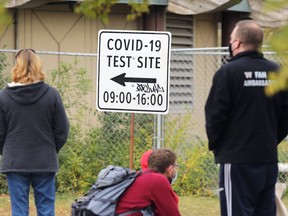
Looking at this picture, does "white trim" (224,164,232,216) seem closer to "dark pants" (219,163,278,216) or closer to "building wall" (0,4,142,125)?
"dark pants" (219,163,278,216)

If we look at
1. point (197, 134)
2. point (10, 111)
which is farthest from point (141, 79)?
point (197, 134)

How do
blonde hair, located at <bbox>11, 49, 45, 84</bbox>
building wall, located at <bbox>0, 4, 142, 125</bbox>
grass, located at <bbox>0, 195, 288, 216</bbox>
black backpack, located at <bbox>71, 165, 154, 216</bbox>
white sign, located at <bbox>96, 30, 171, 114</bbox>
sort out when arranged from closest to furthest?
black backpack, located at <bbox>71, 165, 154, 216</bbox>, blonde hair, located at <bbox>11, 49, 45, 84</bbox>, white sign, located at <bbox>96, 30, 171, 114</bbox>, grass, located at <bbox>0, 195, 288, 216</bbox>, building wall, located at <bbox>0, 4, 142, 125</bbox>

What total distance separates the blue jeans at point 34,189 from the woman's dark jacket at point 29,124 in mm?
114

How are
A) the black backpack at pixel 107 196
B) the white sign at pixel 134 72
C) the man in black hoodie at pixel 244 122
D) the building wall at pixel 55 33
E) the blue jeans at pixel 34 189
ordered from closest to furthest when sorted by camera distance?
the man in black hoodie at pixel 244 122 < the black backpack at pixel 107 196 < the blue jeans at pixel 34 189 < the white sign at pixel 134 72 < the building wall at pixel 55 33

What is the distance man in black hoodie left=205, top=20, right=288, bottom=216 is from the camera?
230 inches

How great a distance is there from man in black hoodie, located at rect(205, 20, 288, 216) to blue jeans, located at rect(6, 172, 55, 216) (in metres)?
1.80

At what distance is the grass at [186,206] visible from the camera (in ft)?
33.1

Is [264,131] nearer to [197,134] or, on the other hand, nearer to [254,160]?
[254,160]

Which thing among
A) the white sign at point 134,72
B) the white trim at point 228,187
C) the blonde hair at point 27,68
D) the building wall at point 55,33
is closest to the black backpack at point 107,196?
the white trim at point 228,187

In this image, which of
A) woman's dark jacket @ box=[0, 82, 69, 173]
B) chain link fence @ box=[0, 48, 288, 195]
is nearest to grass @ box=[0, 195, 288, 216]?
chain link fence @ box=[0, 48, 288, 195]

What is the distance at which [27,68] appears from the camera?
702 centimetres

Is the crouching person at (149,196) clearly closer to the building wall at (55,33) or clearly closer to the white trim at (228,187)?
the white trim at (228,187)

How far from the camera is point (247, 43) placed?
5906 mm

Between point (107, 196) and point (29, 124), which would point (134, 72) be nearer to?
point (29, 124)
